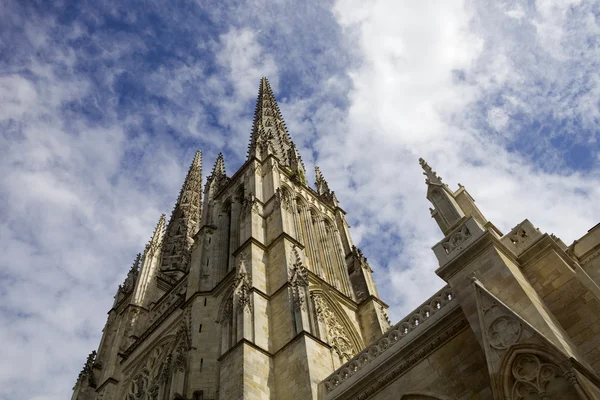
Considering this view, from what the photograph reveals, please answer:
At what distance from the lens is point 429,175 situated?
1205 centimetres

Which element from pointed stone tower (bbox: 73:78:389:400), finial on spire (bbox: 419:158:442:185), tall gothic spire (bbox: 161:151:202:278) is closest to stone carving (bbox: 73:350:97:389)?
pointed stone tower (bbox: 73:78:389:400)

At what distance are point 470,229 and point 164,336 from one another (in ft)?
49.0

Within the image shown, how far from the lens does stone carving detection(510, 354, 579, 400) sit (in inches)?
260

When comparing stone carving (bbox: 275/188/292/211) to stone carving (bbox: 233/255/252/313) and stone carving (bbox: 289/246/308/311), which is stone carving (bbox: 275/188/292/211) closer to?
stone carving (bbox: 289/246/308/311)

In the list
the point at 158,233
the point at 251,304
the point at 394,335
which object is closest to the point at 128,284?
the point at 158,233

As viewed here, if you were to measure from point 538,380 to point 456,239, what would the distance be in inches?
136

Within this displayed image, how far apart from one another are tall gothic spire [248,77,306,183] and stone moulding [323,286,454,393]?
50.4 ft

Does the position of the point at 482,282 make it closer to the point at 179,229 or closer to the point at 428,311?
the point at 428,311

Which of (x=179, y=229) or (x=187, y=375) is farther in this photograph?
(x=179, y=229)

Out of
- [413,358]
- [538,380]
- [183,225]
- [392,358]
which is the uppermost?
[183,225]

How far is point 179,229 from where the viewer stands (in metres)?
40.2

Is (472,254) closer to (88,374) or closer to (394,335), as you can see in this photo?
(394,335)

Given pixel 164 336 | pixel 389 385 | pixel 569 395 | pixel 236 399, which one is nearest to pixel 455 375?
pixel 389 385

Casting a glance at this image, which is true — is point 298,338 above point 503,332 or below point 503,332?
above
